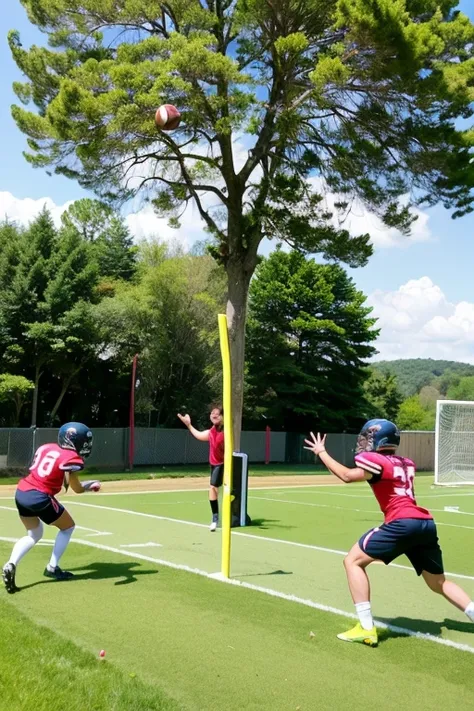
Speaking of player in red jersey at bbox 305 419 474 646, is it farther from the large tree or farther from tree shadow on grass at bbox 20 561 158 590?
the large tree

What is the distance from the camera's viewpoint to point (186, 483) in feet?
83.8

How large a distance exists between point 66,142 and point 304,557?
14838 mm

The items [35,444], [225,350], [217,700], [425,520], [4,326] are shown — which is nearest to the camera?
[217,700]

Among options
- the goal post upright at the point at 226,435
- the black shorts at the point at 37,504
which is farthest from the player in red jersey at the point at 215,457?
the black shorts at the point at 37,504

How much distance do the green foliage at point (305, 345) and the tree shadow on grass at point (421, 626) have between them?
36.0 metres

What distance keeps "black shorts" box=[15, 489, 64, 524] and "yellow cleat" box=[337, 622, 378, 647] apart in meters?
3.17

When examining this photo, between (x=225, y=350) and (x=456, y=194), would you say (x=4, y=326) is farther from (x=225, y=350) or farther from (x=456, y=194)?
(x=225, y=350)

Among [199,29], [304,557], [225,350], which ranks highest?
[199,29]

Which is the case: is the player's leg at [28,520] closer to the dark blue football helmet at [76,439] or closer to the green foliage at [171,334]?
the dark blue football helmet at [76,439]

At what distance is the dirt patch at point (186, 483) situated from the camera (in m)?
22.2

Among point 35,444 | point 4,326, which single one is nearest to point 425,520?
point 35,444

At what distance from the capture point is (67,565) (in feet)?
27.8

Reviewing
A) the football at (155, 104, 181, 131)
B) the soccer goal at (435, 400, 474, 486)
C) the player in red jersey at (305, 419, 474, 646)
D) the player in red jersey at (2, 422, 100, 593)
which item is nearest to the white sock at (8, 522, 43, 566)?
the player in red jersey at (2, 422, 100, 593)

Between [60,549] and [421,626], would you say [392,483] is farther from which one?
[60,549]
